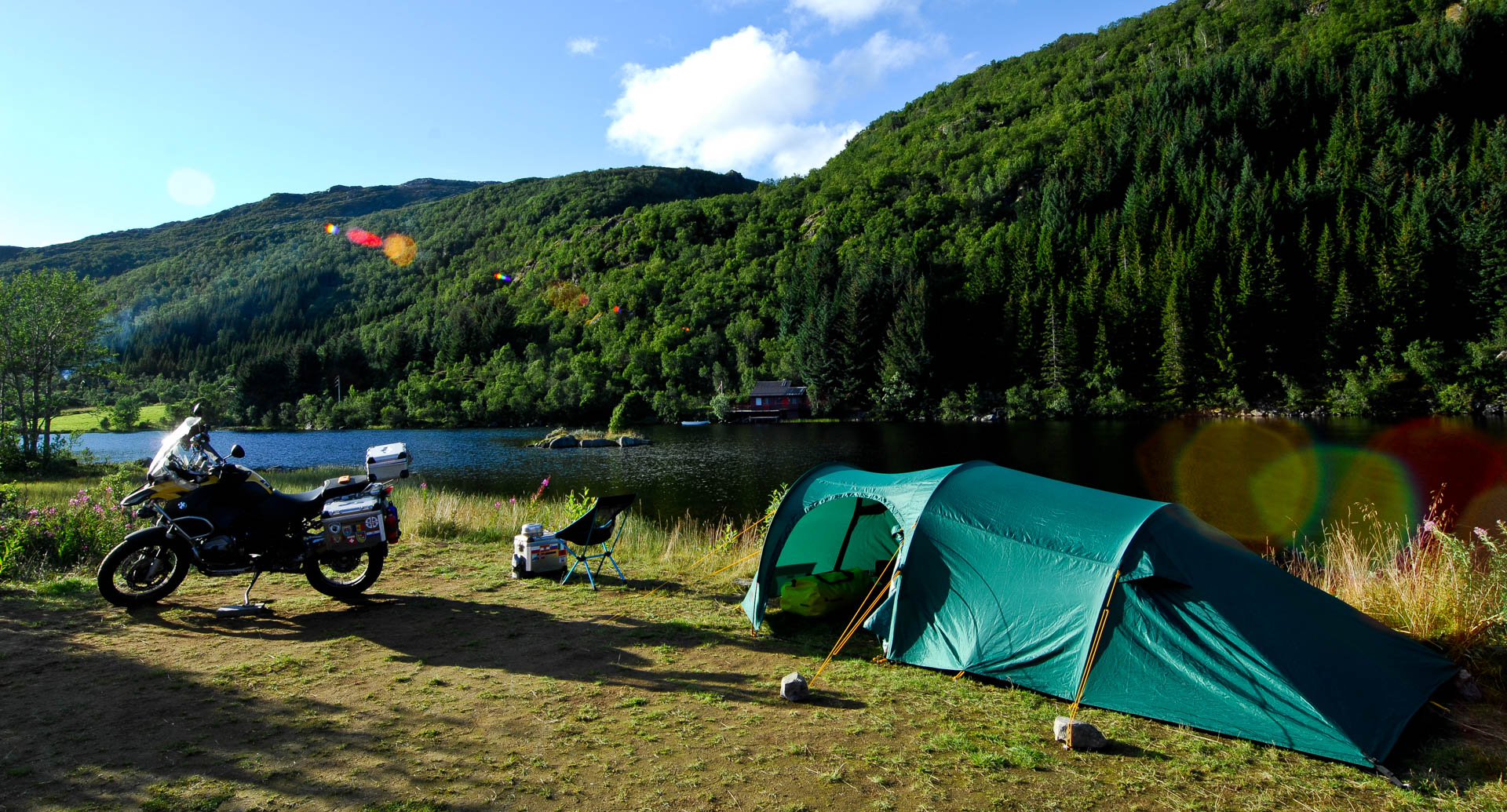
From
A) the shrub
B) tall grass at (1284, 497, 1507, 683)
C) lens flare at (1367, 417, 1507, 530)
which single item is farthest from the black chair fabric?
lens flare at (1367, 417, 1507, 530)

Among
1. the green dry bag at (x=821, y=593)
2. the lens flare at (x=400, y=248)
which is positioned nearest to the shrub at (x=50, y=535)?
the green dry bag at (x=821, y=593)

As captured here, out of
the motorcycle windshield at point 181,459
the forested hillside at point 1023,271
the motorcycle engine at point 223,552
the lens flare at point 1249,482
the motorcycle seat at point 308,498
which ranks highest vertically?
the forested hillside at point 1023,271

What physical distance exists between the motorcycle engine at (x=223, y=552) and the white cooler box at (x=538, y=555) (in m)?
2.82

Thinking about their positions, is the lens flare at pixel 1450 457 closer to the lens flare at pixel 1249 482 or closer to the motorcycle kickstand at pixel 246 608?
the lens flare at pixel 1249 482

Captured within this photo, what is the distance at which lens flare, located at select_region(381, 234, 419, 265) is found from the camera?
16412 centimetres

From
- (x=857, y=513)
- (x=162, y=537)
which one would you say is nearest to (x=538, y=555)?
(x=162, y=537)

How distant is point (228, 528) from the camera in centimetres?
670

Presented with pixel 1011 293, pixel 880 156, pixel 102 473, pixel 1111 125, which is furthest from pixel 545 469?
pixel 880 156

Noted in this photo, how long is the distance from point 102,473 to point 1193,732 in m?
31.1

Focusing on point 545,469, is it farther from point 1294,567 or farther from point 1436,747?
point 1436,747

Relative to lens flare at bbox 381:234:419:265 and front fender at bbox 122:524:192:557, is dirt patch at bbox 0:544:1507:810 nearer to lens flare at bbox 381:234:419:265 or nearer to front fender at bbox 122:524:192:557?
front fender at bbox 122:524:192:557

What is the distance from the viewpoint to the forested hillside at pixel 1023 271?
5919 cm

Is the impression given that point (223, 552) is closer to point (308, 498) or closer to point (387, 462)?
point (308, 498)

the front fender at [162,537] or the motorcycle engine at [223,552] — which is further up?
the front fender at [162,537]
